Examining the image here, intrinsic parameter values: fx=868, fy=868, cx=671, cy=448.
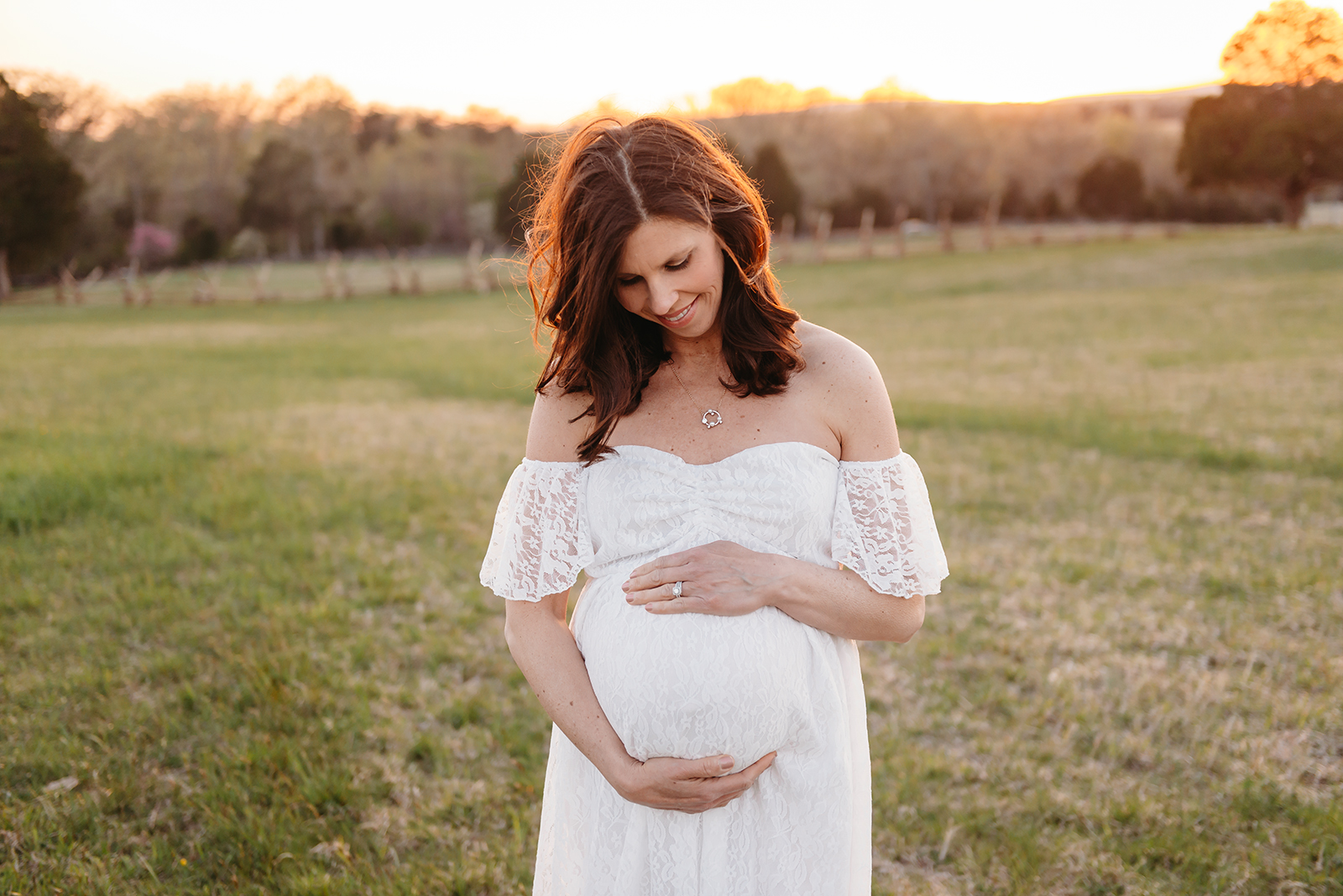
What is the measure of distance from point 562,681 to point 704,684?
0.34 meters

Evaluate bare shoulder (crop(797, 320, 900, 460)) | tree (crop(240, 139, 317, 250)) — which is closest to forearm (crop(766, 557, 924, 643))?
bare shoulder (crop(797, 320, 900, 460))

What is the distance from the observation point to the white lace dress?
72.4 inches

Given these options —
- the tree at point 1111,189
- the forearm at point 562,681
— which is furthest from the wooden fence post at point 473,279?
the forearm at point 562,681

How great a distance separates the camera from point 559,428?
201cm

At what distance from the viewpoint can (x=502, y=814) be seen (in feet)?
11.6

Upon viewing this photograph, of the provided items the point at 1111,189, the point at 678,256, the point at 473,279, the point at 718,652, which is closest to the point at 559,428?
the point at 678,256

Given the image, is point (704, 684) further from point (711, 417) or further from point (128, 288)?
point (128, 288)

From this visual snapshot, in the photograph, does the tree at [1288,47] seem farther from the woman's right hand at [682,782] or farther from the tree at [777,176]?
the woman's right hand at [682,782]

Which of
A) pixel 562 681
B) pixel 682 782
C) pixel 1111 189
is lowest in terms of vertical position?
pixel 682 782

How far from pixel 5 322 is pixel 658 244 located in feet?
116

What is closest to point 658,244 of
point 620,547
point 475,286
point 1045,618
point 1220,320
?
point 620,547

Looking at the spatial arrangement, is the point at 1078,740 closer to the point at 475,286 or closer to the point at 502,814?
the point at 502,814

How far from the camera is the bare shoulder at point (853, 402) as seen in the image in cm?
195

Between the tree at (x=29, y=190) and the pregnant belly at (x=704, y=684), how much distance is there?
45363 millimetres
